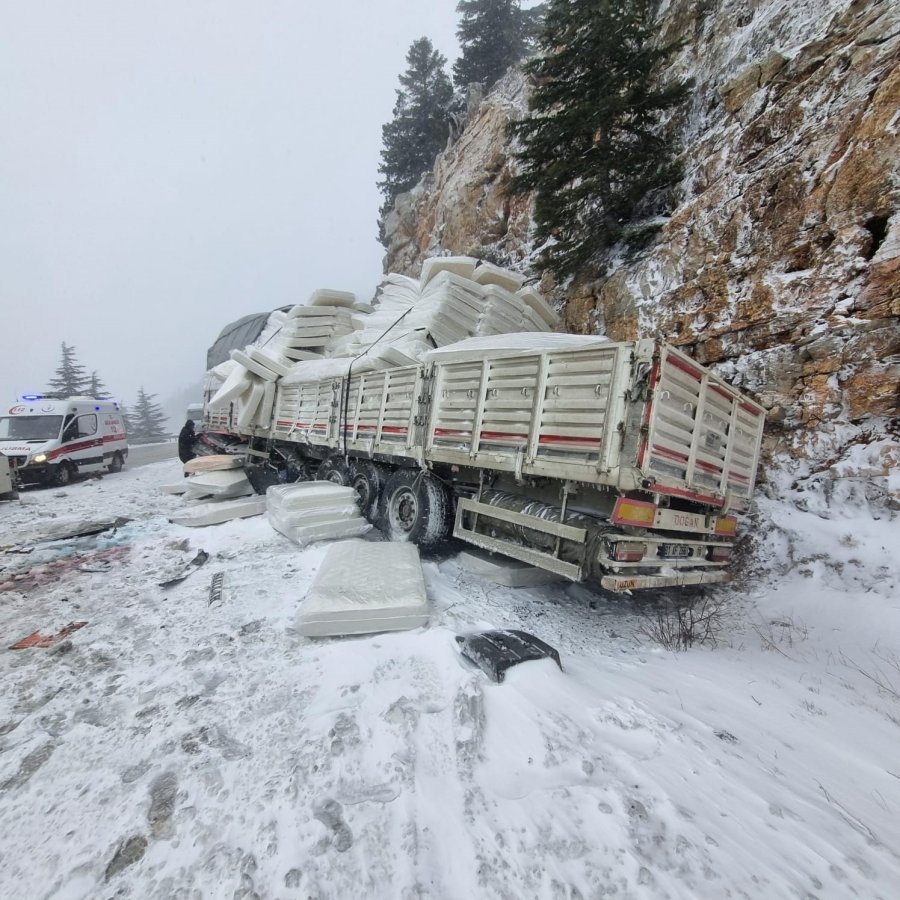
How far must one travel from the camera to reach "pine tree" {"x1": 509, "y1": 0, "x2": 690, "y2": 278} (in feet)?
27.1

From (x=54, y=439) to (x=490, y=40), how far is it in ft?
101

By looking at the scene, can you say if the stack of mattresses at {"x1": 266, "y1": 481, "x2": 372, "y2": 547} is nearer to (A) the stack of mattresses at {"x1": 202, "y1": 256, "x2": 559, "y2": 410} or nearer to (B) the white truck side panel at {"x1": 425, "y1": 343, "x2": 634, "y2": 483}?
(B) the white truck side panel at {"x1": 425, "y1": 343, "x2": 634, "y2": 483}

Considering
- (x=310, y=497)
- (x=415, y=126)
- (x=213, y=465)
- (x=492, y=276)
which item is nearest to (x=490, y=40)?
(x=415, y=126)

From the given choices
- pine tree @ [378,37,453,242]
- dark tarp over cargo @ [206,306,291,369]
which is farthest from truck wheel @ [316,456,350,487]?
pine tree @ [378,37,453,242]

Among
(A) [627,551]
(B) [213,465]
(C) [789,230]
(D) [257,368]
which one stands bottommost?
(B) [213,465]

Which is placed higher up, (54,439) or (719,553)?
(719,553)

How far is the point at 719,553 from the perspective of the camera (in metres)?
4.70

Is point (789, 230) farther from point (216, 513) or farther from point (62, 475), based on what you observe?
point (62, 475)

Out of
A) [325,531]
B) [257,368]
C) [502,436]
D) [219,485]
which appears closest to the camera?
[502,436]

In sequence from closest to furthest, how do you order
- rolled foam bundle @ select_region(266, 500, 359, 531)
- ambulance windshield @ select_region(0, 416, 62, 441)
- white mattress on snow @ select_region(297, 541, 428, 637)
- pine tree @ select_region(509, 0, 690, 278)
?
1. white mattress on snow @ select_region(297, 541, 428, 637)
2. rolled foam bundle @ select_region(266, 500, 359, 531)
3. pine tree @ select_region(509, 0, 690, 278)
4. ambulance windshield @ select_region(0, 416, 62, 441)

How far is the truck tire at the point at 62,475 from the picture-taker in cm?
1159

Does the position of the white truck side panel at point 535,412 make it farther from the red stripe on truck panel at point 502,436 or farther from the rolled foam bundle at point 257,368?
the rolled foam bundle at point 257,368

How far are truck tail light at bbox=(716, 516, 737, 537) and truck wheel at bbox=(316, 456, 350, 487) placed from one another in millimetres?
5400

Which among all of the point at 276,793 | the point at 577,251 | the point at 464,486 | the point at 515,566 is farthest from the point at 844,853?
the point at 577,251
